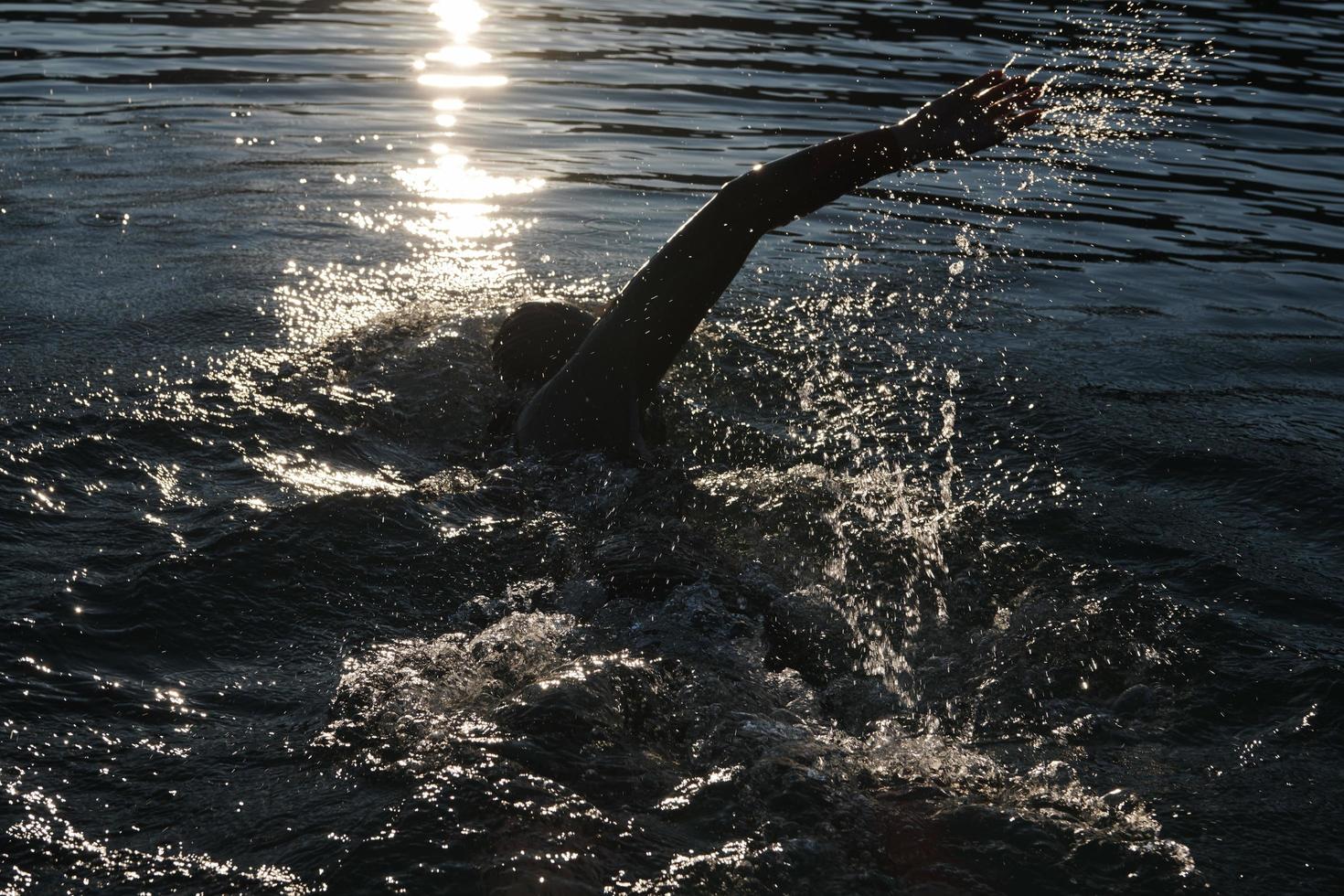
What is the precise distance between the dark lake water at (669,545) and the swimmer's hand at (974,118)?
5.12ft

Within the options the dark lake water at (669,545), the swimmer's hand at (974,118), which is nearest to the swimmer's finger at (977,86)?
the swimmer's hand at (974,118)

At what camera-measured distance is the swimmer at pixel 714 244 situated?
5.07m

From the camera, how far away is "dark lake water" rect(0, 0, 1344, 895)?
326 centimetres

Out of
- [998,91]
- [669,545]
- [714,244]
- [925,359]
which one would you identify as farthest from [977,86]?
[925,359]

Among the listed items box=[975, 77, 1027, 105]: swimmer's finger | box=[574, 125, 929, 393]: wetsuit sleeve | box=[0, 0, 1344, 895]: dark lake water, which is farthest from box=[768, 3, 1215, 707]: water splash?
box=[574, 125, 929, 393]: wetsuit sleeve

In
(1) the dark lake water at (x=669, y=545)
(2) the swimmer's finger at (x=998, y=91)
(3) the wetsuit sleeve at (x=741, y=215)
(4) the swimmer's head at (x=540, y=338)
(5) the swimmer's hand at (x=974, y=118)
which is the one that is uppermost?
(2) the swimmer's finger at (x=998, y=91)

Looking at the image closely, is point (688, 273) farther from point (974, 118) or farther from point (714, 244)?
point (974, 118)

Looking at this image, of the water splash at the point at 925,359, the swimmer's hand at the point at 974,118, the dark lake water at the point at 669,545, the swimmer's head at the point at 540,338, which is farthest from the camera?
the swimmer's head at the point at 540,338

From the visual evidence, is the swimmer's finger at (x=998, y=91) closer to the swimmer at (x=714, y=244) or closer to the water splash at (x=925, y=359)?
the swimmer at (x=714, y=244)

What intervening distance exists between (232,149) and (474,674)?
10.00 metres

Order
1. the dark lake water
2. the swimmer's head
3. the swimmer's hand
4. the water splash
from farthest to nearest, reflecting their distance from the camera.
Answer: the swimmer's head < the swimmer's hand < the water splash < the dark lake water

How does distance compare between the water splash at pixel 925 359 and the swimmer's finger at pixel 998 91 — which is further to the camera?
the swimmer's finger at pixel 998 91

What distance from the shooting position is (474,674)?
3.92 metres

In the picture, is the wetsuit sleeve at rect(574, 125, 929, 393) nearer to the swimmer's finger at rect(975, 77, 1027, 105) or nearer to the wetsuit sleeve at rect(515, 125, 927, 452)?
the wetsuit sleeve at rect(515, 125, 927, 452)
